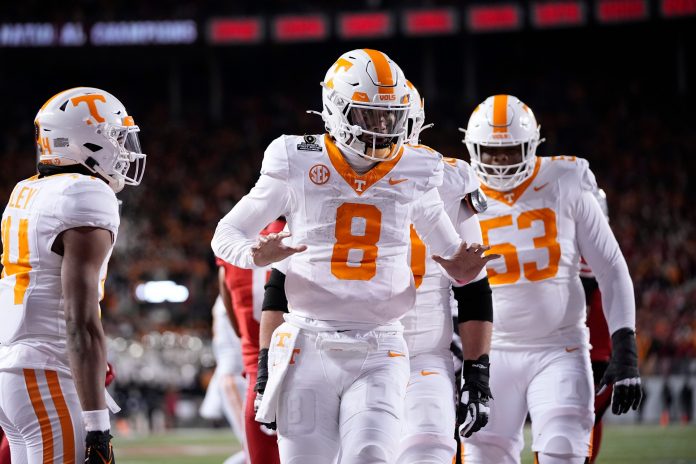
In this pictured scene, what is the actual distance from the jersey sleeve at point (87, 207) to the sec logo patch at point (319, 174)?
605 mm

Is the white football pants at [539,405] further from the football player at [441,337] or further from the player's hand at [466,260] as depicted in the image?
the player's hand at [466,260]

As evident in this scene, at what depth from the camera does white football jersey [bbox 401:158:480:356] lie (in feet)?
12.7

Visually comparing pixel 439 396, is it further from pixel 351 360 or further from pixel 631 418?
pixel 631 418

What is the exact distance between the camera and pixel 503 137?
494cm

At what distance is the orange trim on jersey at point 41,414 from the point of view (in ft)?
10.4

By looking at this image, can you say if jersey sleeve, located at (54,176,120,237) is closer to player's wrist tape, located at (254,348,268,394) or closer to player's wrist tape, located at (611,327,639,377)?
player's wrist tape, located at (254,348,268,394)

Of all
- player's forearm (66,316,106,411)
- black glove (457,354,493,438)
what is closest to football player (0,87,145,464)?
player's forearm (66,316,106,411)

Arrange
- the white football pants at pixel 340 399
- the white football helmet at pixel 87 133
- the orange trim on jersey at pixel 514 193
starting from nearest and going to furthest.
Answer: the white football pants at pixel 340 399 < the white football helmet at pixel 87 133 < the orange trim on jersey at pixel 514 193

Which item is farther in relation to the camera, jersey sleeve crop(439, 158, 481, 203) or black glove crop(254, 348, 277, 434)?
jersey sleeve crop(439, 158, 481, 203)

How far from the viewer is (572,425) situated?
4.39m

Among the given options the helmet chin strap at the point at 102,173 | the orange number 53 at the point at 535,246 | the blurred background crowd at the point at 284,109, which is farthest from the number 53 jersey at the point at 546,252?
the blurred background crowd at the point at 284,109

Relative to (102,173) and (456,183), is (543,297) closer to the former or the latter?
(456,183)

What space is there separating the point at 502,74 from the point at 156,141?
7.52 m

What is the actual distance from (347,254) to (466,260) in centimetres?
40
